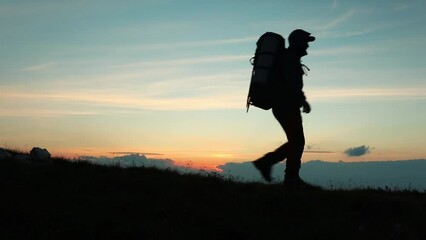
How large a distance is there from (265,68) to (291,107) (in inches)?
41.4

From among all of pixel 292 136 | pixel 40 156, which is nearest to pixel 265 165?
pixel 292 136

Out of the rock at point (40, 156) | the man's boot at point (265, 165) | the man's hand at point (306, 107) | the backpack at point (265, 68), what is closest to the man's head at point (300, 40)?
the backpack at point (265, 68)

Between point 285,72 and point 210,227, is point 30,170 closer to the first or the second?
→ point 210,227

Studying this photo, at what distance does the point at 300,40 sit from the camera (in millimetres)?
10094

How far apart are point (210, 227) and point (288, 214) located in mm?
1559

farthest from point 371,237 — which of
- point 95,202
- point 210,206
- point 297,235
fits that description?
point 95,202

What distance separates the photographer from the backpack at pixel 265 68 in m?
9.62

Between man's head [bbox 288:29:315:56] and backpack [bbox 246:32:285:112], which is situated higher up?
man's head [bbox 288:29:315:56]

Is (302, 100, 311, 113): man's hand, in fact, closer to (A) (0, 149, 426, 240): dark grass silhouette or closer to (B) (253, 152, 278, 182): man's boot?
(B) (253, 152, 278, 182): man's boot

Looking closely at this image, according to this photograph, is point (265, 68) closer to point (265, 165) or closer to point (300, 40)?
point (300, 40)

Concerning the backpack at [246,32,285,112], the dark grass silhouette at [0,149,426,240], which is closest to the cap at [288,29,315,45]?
the backpack at [246,32,285,112]

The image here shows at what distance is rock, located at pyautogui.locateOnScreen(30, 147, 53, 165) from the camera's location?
1358cm

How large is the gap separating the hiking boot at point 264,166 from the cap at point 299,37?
101 inches

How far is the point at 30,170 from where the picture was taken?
10883 millimetres
